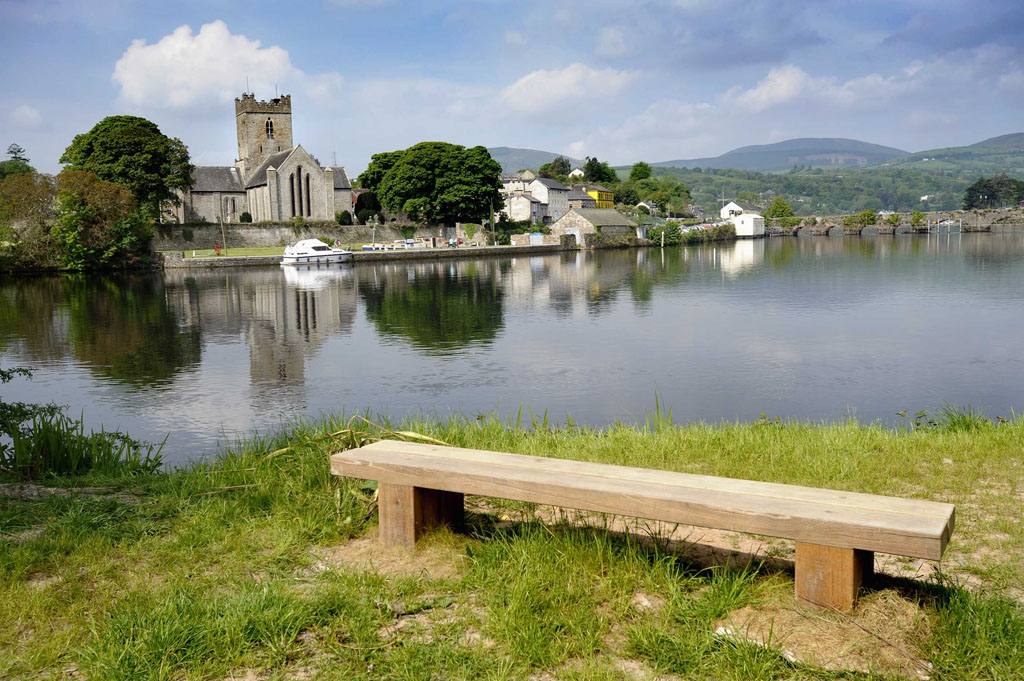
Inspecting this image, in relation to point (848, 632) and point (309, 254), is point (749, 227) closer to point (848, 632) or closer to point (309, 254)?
point (309, 254)

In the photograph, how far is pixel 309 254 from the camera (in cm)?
5319

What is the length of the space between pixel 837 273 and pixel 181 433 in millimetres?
36984

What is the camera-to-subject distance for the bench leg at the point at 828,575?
334cm

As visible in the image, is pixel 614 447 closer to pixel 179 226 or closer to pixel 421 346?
pixel 421 346

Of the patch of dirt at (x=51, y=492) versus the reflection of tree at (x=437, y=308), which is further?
the reflection of tree at (x=437, y=308)

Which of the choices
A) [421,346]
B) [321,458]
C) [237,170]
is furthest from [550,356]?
[237,170]

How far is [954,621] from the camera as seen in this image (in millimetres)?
3252

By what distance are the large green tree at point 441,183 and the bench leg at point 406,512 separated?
6717 cm

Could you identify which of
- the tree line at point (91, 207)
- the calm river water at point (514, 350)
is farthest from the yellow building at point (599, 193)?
the calm river water at point (514, 350)

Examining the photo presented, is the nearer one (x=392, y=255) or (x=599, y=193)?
(x=392, y=255)

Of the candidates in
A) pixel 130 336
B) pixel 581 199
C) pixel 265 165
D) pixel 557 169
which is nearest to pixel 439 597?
pixel 130 336

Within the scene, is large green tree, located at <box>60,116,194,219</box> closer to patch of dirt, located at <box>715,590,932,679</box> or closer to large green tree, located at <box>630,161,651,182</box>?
patch of dirt, located at <box>715,590,932,679</box>

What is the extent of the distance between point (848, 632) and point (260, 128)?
84.0 meters

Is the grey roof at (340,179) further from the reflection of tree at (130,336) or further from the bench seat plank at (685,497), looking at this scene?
the bench seat plank at (685,497)
